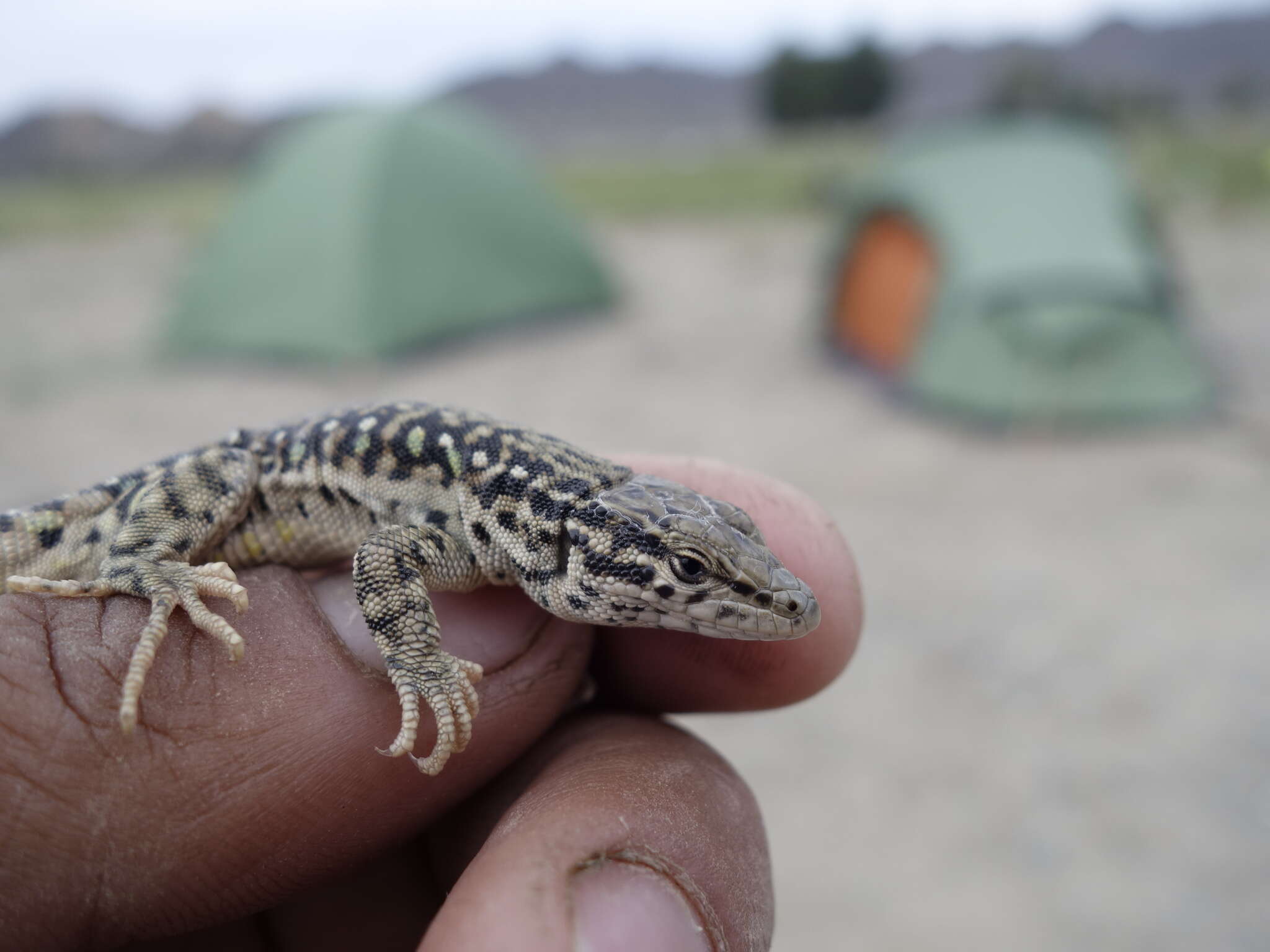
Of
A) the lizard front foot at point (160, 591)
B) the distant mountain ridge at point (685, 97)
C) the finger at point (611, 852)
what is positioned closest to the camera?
the finger at point (611, 852)

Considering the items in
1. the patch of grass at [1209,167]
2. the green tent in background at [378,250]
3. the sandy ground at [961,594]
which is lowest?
the sandy ground at [961,594]

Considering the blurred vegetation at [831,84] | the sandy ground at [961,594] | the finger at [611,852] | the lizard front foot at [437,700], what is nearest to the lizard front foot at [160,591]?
the lizard front foot at [437,700]

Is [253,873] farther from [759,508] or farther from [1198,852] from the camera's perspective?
[1198,852]

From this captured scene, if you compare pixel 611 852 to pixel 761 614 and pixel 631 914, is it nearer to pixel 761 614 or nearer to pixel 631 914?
pixel 631 914

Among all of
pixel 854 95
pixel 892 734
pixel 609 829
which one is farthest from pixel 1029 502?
pixel 854 95

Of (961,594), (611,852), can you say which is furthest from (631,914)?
(961,594)

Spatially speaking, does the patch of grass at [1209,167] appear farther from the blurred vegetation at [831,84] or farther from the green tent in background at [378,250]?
the blurred vegetation at [831,84]
